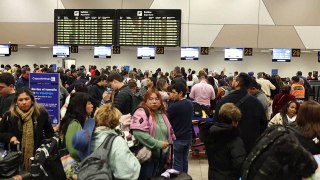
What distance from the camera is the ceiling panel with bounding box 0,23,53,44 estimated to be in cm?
1538

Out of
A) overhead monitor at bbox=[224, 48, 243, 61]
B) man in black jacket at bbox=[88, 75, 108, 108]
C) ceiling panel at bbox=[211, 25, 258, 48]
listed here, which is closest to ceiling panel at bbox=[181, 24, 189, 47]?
ceiling panel at bbox=[211, 25, 258, 48]

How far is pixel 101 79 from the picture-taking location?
27.9 ft

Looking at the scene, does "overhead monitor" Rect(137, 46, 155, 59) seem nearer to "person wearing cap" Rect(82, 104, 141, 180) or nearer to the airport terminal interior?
the airport terminal interior

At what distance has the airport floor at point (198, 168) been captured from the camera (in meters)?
7.42

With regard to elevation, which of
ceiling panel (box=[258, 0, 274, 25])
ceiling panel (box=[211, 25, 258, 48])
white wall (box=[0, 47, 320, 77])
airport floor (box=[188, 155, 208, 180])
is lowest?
airport floor (box=[188, 155, 208, 180])

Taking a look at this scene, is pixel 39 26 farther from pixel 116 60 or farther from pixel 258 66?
pixel 258 66

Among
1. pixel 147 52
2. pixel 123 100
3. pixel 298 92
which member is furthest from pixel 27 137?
pixel 147 52

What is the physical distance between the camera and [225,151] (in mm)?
4121

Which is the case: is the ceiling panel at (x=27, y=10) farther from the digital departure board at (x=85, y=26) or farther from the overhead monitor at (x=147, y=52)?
the overhead monitor at (x=147, y=52)

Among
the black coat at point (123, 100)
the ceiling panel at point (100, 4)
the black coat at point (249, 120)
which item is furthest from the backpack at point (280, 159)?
the ceiling panel at point (100, 4)

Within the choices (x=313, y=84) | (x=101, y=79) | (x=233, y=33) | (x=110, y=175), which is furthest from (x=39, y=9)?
(x=110, y=175)

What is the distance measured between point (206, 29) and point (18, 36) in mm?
7140

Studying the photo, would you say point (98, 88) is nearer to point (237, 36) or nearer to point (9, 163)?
point (9, 163)

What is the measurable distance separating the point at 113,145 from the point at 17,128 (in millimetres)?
1473
